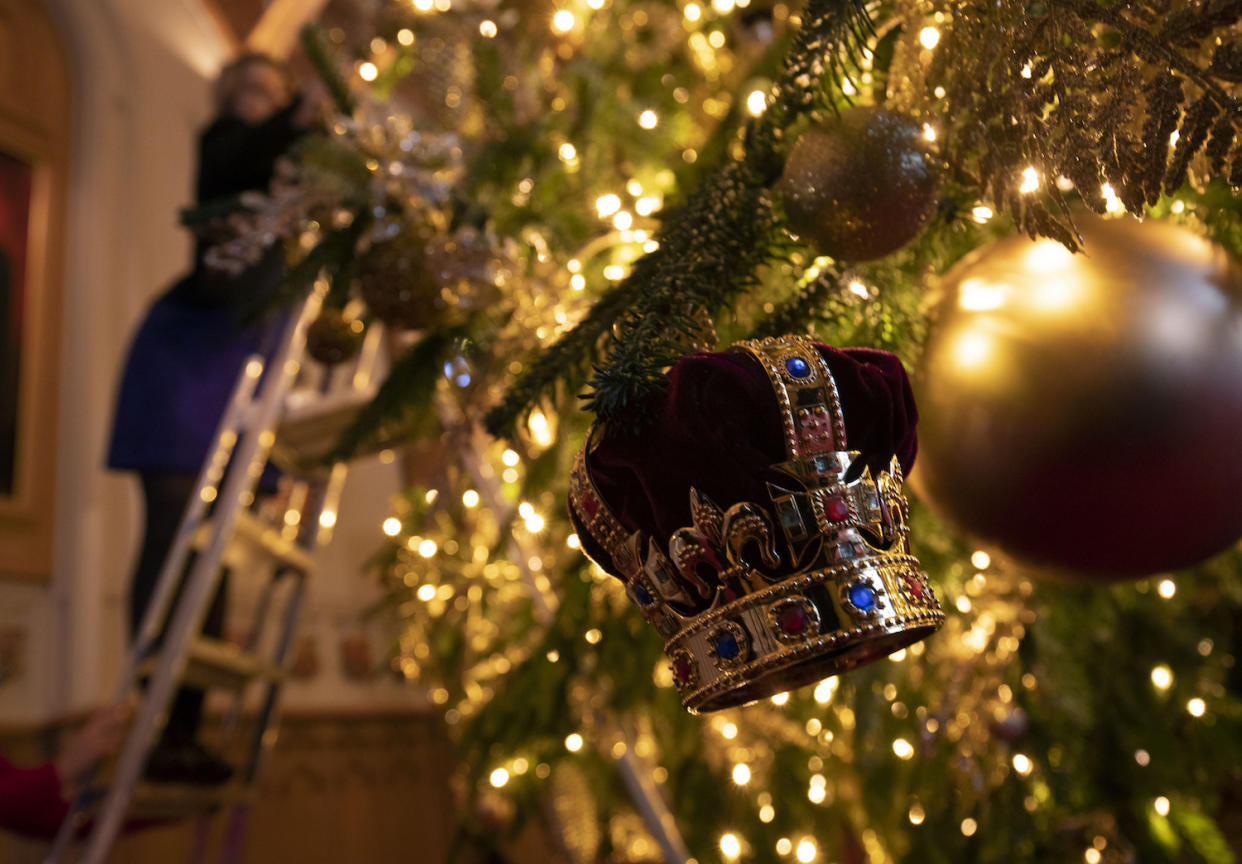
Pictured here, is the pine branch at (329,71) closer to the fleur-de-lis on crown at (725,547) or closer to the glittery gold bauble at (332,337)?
the glittery gold bauble at (332,337)

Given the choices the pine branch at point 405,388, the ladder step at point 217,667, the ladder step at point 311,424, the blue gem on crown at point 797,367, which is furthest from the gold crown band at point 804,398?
the ladder step at point 217,667

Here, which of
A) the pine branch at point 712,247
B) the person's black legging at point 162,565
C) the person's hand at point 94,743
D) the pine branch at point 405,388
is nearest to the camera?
the pine branch at point 712,247

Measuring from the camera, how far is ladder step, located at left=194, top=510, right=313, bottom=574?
1346 mm

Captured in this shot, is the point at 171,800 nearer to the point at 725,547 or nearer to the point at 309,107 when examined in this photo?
the point at 309,107

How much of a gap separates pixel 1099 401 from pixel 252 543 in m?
1.18

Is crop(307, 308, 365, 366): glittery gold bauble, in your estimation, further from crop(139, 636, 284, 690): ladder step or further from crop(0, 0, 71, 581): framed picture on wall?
crop(0, 0, 71, 581): framed picture on wall

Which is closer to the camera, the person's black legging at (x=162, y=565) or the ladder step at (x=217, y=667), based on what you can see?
the ladder step at (x=217, y=667)

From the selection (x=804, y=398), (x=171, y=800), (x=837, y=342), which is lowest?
(x=171, y=800)

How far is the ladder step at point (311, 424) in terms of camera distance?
4.48ft

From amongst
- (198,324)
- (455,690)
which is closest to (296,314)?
(198,324)

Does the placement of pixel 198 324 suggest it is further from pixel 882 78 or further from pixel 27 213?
pixel 882 78

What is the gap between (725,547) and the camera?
0.48 metres

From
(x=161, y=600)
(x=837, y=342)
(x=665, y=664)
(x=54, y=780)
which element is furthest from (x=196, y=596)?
(x=837, y=342)

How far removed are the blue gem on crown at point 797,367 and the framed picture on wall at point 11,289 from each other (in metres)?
2.14
